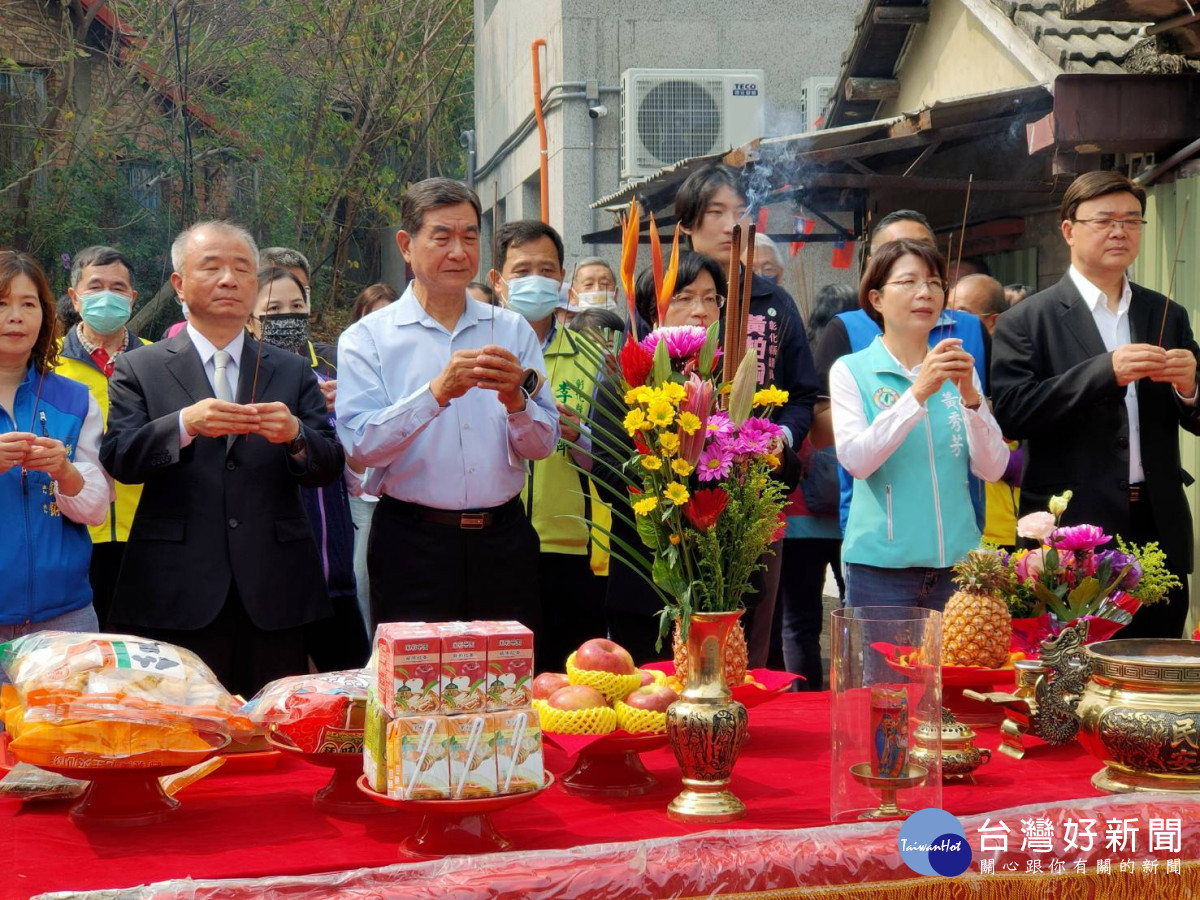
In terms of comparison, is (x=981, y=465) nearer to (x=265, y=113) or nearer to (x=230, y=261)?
(x=230, y=261)

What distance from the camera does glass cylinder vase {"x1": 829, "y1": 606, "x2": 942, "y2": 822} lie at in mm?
1877

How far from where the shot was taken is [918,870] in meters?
1.84

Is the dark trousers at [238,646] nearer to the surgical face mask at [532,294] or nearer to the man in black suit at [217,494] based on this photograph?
the man in black suit at [217,494]

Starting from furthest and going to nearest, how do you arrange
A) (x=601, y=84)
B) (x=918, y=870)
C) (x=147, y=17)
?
(x=147, y=17)
(x=601, y=84)
(x=918, y=870)

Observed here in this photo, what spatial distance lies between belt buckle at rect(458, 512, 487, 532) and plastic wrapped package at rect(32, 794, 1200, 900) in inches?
64.6

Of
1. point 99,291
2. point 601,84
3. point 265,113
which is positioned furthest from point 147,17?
point 99,291

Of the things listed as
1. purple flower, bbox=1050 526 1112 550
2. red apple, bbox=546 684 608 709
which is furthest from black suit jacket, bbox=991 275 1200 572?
red apple, bbox=546 684 608 709

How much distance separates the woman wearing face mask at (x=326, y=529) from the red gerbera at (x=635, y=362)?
243 centimetres

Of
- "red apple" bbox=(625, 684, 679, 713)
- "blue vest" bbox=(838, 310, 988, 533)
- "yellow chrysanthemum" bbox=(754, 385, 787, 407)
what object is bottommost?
"red apple" bbox=(625, 684, 679, 713)

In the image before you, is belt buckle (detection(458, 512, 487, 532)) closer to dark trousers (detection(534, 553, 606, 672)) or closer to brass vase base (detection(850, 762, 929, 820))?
dark trousers (detection(534, 553, 606, 672))

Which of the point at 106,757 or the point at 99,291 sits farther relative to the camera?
the point at 99,291

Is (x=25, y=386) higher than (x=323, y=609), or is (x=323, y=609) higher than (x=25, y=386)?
(x=25, y=386)

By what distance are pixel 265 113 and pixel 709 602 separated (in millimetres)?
14068

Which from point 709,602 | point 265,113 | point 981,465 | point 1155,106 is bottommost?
point 709,602
